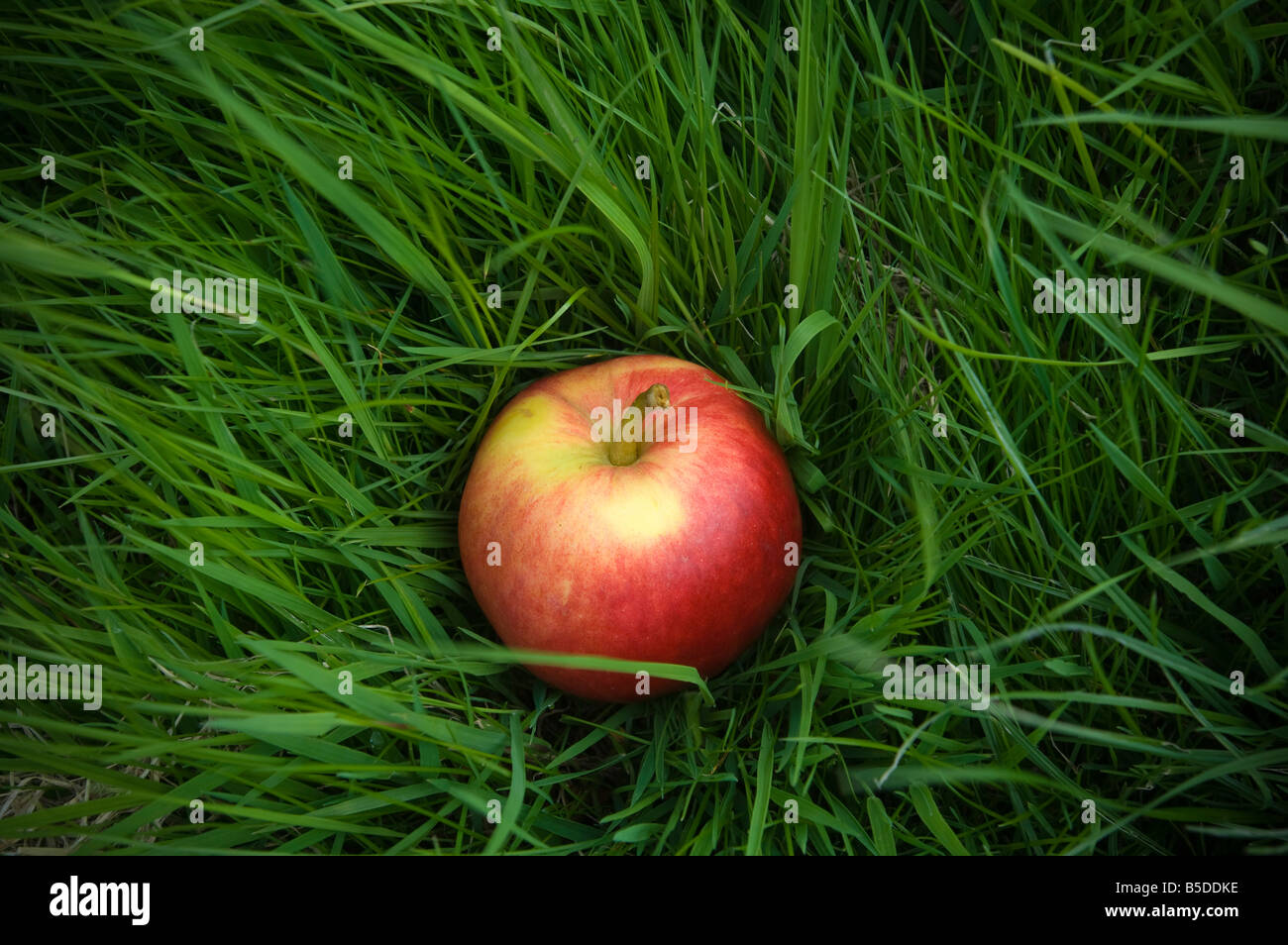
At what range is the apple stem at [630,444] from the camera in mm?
1596

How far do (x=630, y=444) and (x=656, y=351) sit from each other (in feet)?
1.13

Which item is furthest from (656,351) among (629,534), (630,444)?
(629,534)

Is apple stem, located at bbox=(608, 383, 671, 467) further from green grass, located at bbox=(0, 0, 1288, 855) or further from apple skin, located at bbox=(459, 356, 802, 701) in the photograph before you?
green grass, located at bbox=(0, 0, 1288, 855)

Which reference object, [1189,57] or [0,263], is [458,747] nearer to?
[0,263]

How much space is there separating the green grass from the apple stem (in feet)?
0.57

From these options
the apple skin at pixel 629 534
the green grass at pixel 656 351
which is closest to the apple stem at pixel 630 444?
the apple skin at pixel 629 534

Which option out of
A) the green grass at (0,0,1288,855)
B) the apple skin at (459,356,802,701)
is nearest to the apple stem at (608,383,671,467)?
the apple skin at (459,356,802,701)

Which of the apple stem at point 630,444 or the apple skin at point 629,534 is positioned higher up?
the apple stem at point 630,444

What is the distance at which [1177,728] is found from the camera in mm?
1563

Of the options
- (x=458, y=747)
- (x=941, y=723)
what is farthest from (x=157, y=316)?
(x=941, y=723)

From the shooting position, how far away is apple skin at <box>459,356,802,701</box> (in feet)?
4.95

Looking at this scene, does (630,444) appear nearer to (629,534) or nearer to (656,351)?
(629,534)

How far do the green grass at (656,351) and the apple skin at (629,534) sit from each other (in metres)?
0.09

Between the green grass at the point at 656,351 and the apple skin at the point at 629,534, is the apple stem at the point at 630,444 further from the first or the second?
the green grass at the point at 656,351
